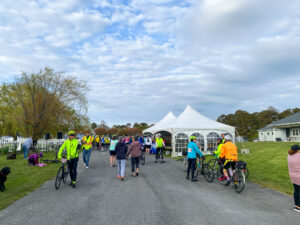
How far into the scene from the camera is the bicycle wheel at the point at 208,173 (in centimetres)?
896

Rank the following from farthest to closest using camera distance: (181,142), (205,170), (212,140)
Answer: (212,140)
(181,142)
(205,170)

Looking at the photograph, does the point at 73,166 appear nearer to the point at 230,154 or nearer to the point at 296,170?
the point at 230,154

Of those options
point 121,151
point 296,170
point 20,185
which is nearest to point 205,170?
point 121,151

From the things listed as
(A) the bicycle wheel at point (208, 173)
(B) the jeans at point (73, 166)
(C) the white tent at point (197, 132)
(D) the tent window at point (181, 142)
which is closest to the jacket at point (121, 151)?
(B) the jeans at point (73, 166)

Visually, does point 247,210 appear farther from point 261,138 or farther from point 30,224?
point 261,138

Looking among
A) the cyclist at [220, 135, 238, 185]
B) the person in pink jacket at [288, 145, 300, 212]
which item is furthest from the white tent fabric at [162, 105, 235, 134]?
the person in pink jacket at [288, 145, 300, 212]

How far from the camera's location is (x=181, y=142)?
20.7 m

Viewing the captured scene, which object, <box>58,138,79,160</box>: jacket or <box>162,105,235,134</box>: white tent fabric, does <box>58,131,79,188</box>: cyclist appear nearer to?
<box>58,138,79,160</box>: jacket

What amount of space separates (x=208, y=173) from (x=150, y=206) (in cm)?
404

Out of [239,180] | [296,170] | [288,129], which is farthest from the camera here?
[288,129]

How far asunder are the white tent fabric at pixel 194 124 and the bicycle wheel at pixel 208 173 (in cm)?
1112

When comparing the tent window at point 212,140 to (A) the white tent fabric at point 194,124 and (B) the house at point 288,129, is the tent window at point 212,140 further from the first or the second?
(B) the house at point 288,129

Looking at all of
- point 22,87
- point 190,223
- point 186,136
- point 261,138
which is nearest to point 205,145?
point 186,136

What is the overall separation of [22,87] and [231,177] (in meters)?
23.9
